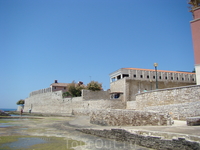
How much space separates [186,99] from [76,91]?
85.6 feet

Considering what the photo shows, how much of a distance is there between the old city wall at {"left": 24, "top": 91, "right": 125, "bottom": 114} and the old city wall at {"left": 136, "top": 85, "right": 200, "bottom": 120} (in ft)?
35.6

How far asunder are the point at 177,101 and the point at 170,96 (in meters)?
0.74

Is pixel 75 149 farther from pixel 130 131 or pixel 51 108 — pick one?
A: pixel 51 108

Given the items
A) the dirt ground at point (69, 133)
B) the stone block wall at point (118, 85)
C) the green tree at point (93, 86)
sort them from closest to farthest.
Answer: the dirt ground at point (69, 133) < the stone block wall at point (118, 85) < the green tree at point (93, 86)

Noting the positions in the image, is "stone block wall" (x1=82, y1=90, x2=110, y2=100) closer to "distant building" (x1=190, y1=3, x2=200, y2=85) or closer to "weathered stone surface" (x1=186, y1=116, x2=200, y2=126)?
"distant building" (x1=190, y1=3, x2=200, y2=85)

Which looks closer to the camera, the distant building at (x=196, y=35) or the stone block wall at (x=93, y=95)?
the distant building at (x=196, y=35)

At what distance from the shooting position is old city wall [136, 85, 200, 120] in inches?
454

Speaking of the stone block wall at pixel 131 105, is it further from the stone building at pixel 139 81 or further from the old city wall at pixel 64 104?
the stone building at pixel 139 81

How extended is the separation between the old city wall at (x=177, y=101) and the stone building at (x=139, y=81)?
13.5 metres

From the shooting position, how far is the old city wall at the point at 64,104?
26266mm

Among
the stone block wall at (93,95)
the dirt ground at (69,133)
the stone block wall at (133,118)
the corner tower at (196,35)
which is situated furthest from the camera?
the stone block wall at (93,95)

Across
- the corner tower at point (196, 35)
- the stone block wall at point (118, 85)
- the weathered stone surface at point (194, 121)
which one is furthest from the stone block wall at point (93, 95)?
the weathered stone surface at point (194, 121)

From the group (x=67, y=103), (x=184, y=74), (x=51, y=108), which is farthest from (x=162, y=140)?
(x=51, y=108)

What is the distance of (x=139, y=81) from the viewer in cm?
3102
